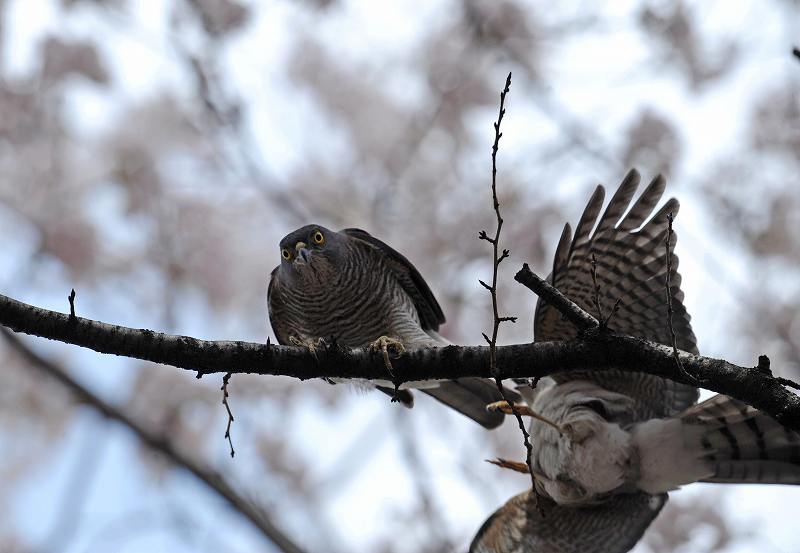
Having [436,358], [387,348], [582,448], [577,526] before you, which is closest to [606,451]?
[582,448]

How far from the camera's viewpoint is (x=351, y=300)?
4820 mm

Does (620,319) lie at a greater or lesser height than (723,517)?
lesser

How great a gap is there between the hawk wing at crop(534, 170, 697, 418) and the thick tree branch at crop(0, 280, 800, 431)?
1025 mm

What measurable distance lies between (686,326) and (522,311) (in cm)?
478

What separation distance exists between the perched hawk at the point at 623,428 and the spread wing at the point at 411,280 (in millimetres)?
927

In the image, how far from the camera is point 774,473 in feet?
13.7

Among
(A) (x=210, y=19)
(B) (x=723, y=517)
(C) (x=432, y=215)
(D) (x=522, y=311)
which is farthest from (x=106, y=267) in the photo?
(B) (x=723, y=517)

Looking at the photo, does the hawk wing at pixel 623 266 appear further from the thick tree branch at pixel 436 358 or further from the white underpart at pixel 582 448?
the thick tree branch at pixel 436 358

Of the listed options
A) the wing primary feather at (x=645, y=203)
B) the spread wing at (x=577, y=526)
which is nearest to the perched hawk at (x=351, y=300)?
the spread wing at (x=577, y=526)

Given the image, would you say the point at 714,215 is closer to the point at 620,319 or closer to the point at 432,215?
the point at 432,215

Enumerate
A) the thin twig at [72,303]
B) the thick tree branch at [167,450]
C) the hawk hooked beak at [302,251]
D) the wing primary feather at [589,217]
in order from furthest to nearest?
the thick tree branch at [167,450], the hawk hooked beak at [302,251], the wing primary feather at [589,217], the thin twig at [72,303]

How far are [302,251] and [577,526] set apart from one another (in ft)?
7.27

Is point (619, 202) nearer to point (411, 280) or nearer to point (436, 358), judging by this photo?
point (411, 280)

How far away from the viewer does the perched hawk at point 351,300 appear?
4777 mm
